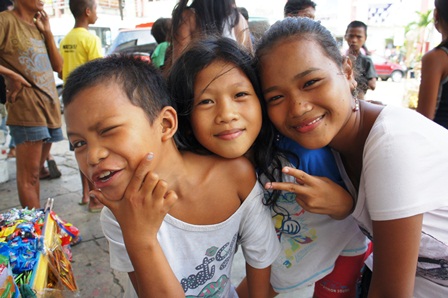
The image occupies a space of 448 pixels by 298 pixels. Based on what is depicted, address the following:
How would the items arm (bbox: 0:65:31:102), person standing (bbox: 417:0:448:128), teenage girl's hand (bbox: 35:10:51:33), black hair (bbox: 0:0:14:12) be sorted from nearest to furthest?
person standing (bbox: 417:0:448:128)
arm (bbox: 0:65:31:102)
teenage girl's hand (bbox: 35:10:51:33)
black hair (bbox: 0:0:14:12)

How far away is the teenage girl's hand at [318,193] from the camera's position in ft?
3.46

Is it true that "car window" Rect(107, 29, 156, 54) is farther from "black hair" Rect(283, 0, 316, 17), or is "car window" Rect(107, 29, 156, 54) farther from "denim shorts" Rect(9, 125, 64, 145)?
"denim shorts" Rect(9, 125, 64, 145)

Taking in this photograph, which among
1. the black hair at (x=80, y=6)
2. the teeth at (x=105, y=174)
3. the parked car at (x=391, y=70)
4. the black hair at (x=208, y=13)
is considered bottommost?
the parked car at (x=391, y=70)

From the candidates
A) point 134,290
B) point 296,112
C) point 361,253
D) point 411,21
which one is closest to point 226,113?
point 296,112

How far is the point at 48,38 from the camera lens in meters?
2.46

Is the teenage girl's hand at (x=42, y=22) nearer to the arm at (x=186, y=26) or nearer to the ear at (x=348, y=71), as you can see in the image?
the arm at (x=186, y=26)

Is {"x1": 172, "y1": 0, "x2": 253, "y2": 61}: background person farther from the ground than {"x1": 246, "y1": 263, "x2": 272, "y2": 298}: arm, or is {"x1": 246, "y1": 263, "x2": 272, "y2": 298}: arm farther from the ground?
{"x1": 172, "y1": 0, "x2": 253, "y2": 61}: background person

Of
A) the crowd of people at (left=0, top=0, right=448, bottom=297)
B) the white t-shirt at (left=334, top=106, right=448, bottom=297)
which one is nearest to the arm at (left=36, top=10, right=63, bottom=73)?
the crowd of people at (left=0, top=0, right=448, bottom=297)

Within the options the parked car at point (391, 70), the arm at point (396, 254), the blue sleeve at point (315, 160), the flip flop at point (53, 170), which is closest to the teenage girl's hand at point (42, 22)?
the flip flop at point (53, 170)

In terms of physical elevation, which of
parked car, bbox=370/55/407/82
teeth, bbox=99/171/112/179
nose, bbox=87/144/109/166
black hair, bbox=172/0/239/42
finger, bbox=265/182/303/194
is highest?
black hair, bbox=172/0/239/42

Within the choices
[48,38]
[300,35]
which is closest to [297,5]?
[48,38]

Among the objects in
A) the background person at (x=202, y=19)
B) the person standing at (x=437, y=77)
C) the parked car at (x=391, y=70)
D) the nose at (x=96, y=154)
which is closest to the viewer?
the nose at (x=96, y=154)

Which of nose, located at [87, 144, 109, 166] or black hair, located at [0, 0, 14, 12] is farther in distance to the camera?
black hair, located at [0, 0, 14, 12]

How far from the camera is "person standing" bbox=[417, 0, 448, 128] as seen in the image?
181cm
